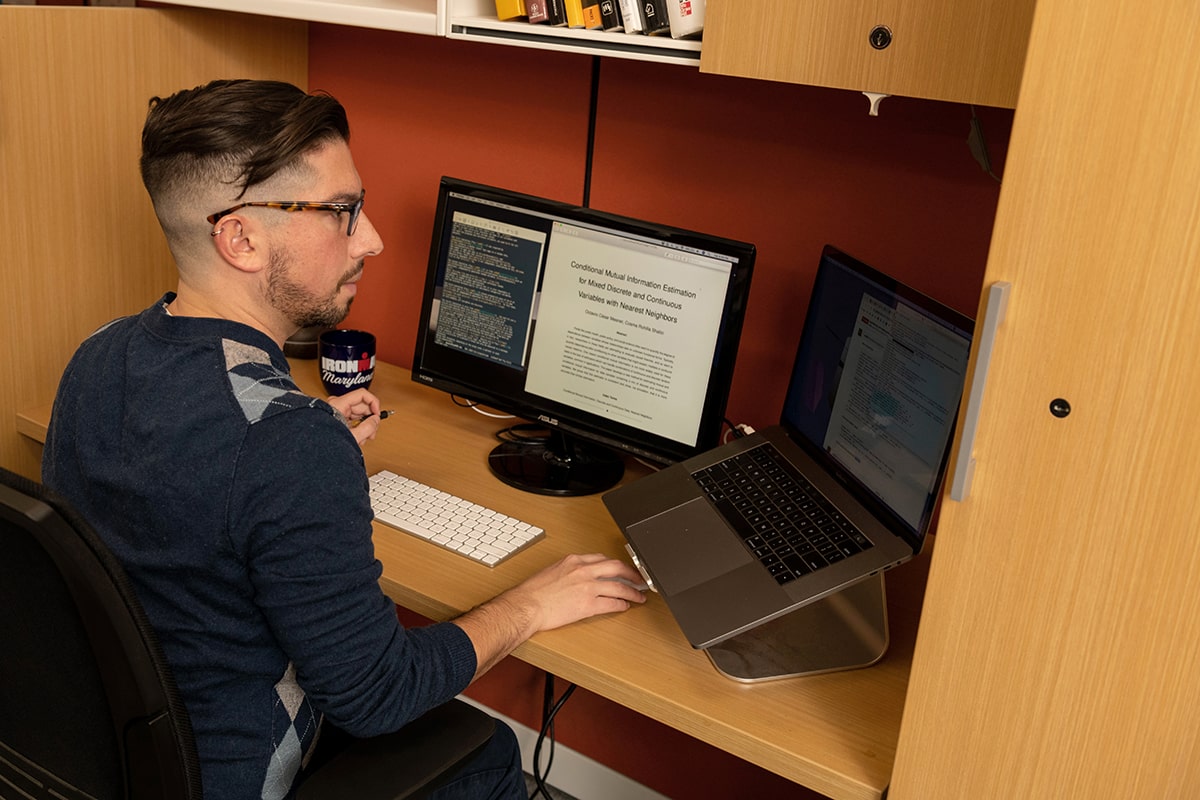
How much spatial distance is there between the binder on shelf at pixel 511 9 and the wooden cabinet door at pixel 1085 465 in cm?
92

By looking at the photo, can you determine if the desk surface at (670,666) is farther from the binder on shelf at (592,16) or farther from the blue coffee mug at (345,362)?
the binder on shelf at (592,16)

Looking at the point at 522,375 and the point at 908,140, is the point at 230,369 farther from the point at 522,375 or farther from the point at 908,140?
the point at 908,140

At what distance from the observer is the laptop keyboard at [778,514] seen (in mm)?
1369

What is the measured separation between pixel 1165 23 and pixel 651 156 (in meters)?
1.12

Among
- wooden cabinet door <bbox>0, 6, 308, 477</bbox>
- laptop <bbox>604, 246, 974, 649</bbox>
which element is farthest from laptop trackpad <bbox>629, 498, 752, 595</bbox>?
wooden cabinet door <bbox>0, 6, 308, 477</bbox>

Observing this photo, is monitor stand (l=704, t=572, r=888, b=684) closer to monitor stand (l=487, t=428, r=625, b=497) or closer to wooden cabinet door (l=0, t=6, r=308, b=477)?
monitor stand (l=487, t=428, r=625, b=497)

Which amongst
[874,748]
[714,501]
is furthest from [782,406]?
[874,748]

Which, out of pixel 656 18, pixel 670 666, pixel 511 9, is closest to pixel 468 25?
pixel 511 9

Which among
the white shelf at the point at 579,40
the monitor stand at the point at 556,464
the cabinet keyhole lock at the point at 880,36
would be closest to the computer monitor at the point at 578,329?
the monitor stand at the point at 556,464

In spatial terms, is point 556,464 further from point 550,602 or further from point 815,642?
point 815,642

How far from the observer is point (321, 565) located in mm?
1139

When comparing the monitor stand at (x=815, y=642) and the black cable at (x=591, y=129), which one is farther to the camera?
the black cable at (x=591, y=129)

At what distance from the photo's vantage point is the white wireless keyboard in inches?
61.4

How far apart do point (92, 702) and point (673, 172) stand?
1171 millimetres
